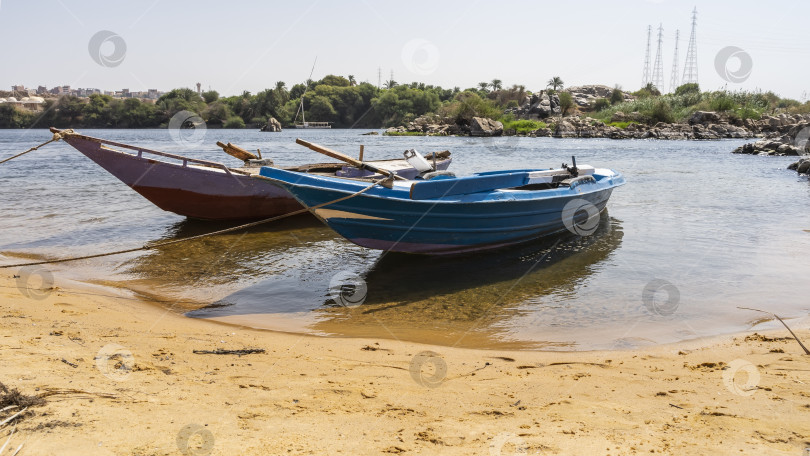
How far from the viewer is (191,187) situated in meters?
12.2

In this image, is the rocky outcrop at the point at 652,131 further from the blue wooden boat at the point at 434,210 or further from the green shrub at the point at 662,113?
the blue wooden boat at the point at 434,210

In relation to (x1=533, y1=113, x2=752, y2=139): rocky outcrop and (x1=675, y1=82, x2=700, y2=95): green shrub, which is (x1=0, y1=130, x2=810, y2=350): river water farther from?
(x1=675, y1=82, x2=700, y2=95): green shrub

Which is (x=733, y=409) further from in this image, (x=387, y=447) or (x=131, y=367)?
(x=131, y=367)

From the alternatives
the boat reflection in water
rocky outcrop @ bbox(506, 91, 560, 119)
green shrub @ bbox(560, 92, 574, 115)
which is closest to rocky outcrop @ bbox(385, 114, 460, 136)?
rocky outcrop @ bbox(506, 91, 560, 119)

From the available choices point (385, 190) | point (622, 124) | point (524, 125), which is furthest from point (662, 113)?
point (385, 190)

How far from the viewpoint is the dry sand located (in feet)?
11.2

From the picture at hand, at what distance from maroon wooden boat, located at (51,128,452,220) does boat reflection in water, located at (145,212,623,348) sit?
1.02 meters

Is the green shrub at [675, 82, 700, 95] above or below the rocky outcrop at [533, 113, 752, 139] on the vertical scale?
above

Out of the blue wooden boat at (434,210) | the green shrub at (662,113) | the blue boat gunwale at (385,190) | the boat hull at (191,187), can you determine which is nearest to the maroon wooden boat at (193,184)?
the boat hull at (191,187)

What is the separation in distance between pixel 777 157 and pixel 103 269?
3623 centimetres

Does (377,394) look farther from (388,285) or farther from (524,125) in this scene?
(524,125)

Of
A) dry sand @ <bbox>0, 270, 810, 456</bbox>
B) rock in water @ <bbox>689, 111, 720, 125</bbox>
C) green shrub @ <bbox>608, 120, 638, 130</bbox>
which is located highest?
rock in water @ <bbox>689, 111, 720, 125</bbox>

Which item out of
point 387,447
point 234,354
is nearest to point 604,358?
point 387,447

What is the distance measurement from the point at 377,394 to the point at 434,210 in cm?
490
